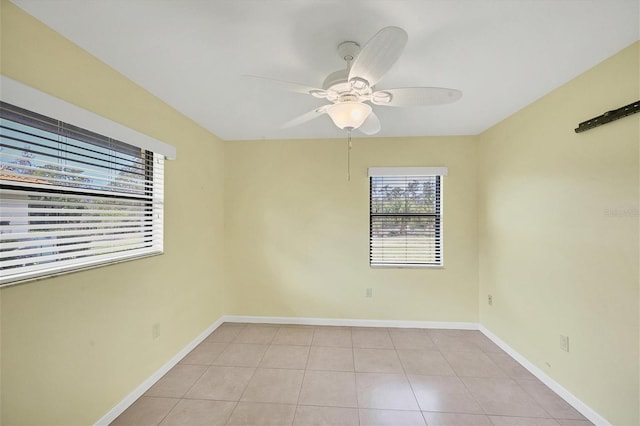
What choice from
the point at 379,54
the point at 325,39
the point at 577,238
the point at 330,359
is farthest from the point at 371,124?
the point at 330,359

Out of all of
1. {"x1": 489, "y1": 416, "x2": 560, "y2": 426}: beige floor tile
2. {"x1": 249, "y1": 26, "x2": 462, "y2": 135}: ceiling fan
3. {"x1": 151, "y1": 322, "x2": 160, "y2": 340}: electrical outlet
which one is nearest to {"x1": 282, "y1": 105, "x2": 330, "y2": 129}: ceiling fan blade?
{"x1": 249, "y1": 26, "x2": 462, "y2": 135}: ceiling fan

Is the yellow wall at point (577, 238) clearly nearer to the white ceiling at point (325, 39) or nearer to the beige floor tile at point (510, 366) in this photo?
the beige floor tile at point (510, 366)

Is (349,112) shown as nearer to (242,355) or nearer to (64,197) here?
(64,197)

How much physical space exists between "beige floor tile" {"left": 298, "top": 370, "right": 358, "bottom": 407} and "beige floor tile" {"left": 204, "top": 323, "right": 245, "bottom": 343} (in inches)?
44.1

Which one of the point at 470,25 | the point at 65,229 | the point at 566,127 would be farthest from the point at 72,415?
the point at 566,127

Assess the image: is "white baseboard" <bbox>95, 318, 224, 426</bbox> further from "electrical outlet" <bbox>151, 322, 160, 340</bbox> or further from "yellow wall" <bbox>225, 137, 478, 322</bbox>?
"yellow wall" <bbox>225, 137, 478, 322</bbox>

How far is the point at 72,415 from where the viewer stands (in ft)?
4.88

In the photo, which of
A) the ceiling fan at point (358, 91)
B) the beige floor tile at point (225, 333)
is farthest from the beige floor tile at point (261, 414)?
the ceiling fan at point (358, 91)

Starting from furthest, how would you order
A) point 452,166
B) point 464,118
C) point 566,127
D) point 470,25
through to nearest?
point 452,166 → point 464,118 → point 566,127 → point 470,25

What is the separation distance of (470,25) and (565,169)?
139 centimetres

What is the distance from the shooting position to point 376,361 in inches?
97.0

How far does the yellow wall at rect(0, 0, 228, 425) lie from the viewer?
4.14ft

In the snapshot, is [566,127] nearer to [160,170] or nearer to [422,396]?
[422,396]

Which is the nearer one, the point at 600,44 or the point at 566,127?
the point at 600,44
